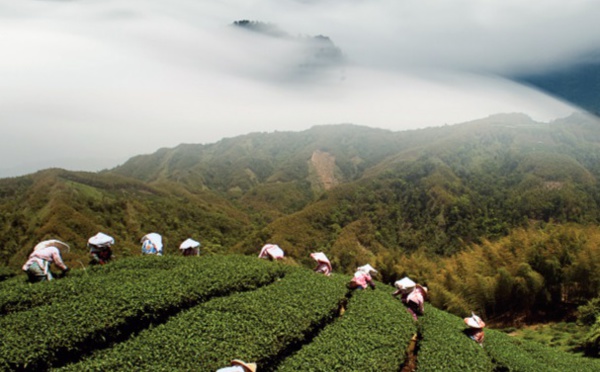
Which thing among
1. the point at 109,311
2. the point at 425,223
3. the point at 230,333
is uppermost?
the point at 109,311

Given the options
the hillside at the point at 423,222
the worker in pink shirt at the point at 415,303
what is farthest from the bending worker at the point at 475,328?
the hillside at the point at 423,222

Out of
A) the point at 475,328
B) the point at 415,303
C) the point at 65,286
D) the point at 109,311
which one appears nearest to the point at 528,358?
the point at 475,328

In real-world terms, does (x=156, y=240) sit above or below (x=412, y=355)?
above

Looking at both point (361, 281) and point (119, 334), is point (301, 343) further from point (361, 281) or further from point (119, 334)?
point (119, 334)

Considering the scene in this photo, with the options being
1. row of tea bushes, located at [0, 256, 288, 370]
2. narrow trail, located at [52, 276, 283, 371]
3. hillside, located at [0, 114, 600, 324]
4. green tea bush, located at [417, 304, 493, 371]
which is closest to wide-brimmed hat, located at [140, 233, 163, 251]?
row of tea bushes, located at [0, 256, 288, 370]

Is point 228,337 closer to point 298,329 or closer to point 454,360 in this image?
point 298,329

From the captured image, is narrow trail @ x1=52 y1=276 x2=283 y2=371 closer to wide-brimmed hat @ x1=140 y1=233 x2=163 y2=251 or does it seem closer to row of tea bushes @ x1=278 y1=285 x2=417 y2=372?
row of tea bushes @ x1=278 y1=285 x2=417 y2=372
